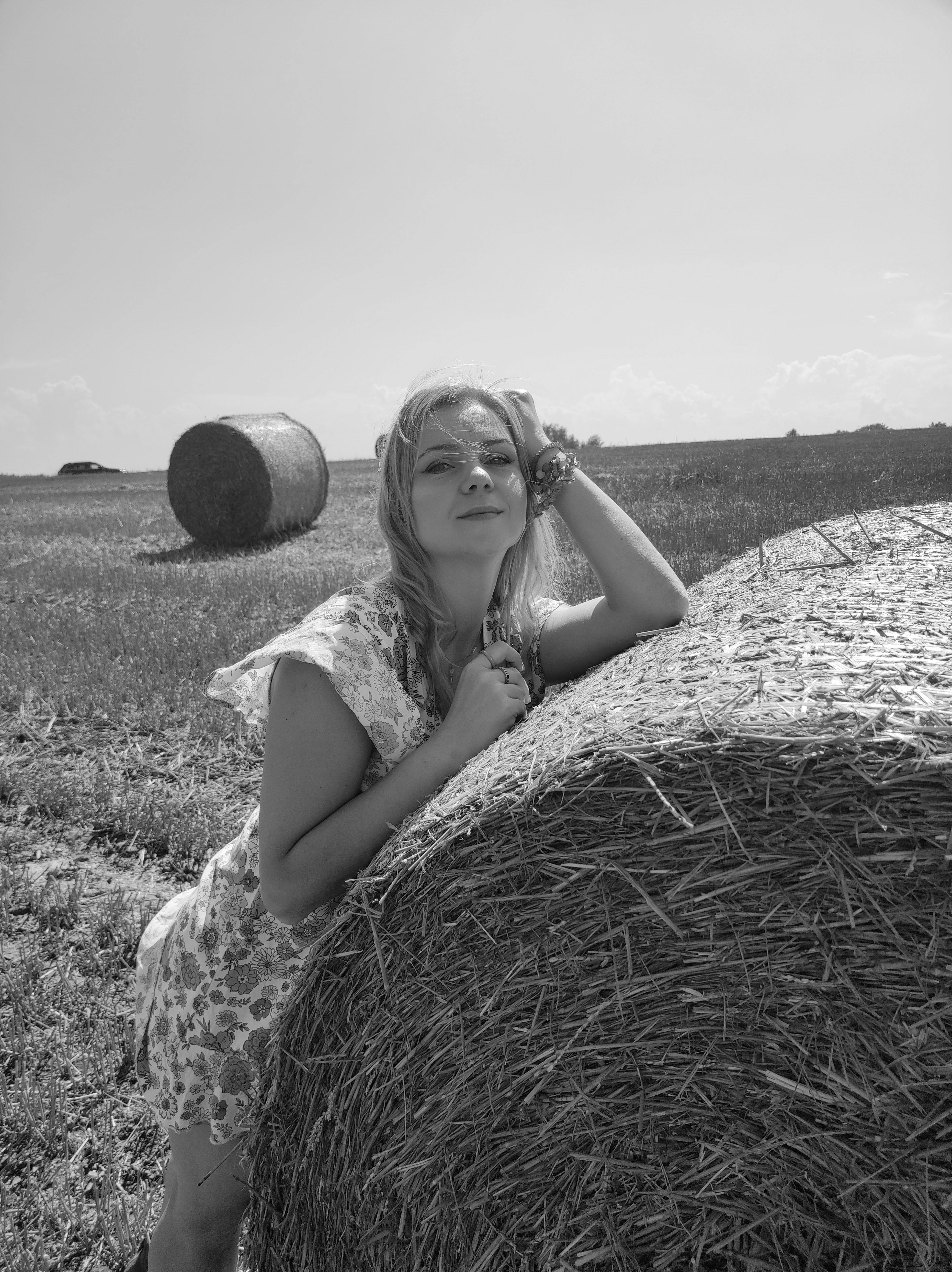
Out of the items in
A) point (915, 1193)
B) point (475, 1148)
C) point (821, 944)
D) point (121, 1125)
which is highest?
point (821, 944)

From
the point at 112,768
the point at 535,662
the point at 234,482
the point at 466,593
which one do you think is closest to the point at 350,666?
the point at 466,593

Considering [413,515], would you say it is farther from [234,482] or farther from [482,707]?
[234,482]

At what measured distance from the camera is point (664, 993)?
137 centimetres

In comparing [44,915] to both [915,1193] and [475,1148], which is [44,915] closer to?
[475,1148]

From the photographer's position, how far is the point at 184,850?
401cm

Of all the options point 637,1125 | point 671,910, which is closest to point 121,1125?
point 637,1125

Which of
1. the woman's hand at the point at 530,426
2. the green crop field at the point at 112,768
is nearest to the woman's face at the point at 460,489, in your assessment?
the woman's hand at the point at 530,426

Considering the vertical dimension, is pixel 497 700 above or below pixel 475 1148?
above

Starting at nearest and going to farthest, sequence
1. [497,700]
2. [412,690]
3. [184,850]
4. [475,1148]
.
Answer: [475,1148], [497,700], [412,690], [184,850]

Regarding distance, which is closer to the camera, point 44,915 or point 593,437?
point 44,915

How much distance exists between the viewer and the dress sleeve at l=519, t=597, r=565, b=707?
8.01 ft

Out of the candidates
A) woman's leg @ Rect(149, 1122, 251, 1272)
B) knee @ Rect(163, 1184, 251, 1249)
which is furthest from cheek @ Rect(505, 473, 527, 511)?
knee @ Rect(163, 1184, 251, 1249)

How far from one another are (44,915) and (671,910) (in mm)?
3009

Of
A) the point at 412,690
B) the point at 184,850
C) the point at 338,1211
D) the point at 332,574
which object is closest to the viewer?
the point at 338,1211
